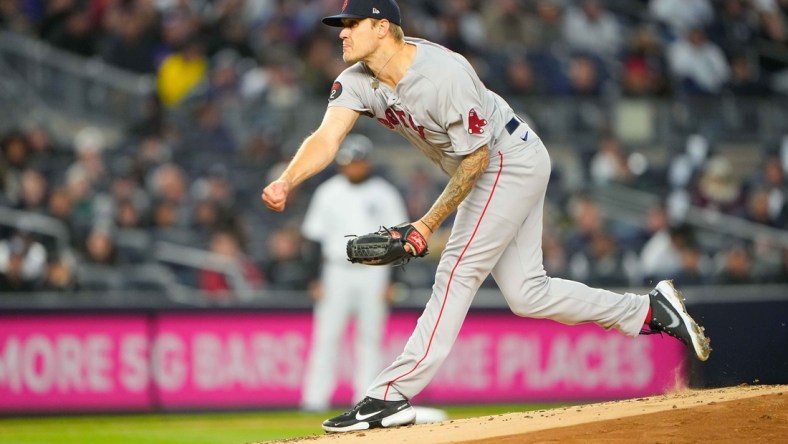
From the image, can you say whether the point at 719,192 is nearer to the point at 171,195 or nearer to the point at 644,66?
the point at 644,66

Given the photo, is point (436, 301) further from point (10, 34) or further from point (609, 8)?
point (609, 8)

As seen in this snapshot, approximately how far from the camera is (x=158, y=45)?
52.4ft

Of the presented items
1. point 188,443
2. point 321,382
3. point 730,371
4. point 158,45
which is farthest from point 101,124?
point 730,371

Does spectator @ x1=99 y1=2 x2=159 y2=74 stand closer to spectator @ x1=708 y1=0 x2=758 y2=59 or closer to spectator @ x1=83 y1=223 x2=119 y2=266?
spectator @ x1=83 y1=223 x2=119 y2=266

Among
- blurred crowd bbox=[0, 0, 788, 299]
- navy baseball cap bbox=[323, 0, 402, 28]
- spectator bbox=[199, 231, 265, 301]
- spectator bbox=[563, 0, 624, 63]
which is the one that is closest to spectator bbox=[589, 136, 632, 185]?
blurred crowd bbox=[0, 0, 788, 299]

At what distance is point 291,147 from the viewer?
15.1m

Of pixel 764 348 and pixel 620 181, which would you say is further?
pixel 620 181

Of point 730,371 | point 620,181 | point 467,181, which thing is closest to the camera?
point 467,181

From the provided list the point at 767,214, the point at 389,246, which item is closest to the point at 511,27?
the point at 767,214

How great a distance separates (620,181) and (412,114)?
9421mm

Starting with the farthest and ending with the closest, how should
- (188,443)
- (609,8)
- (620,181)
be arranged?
1. (609,8)
2. (620,181)
3. (188,443)

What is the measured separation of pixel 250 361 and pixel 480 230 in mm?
5654

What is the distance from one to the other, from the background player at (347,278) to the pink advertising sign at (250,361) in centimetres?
54

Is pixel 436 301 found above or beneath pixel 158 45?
beneath
